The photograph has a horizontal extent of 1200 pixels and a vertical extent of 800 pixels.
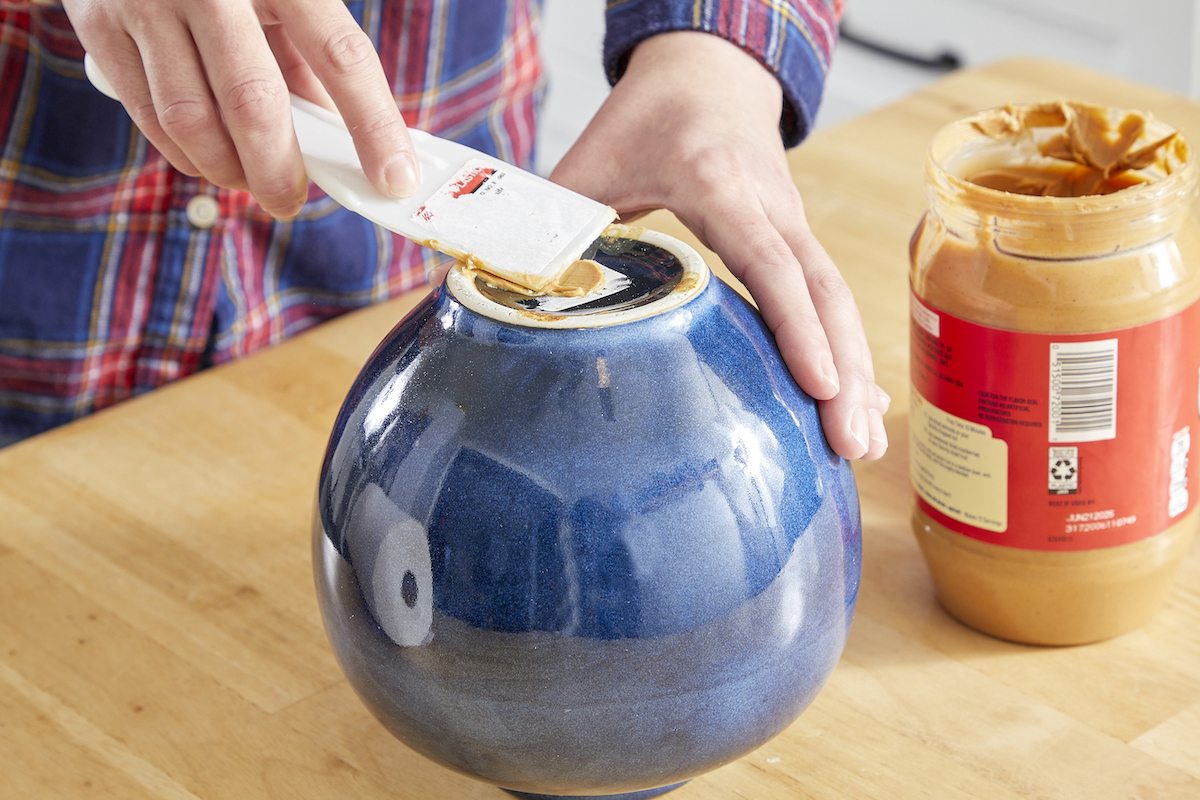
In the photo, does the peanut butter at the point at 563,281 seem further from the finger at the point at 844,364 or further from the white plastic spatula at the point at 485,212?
the finger at the point at 844,364

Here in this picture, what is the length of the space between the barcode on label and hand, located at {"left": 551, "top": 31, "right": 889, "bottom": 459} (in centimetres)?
Result: 8

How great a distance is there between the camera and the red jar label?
1.76 ft

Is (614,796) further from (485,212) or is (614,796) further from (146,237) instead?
(146,237)

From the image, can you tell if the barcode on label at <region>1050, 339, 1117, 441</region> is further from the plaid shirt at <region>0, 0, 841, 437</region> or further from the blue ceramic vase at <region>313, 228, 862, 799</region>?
the plaid shirt at <region>0, 0, 841, 437</region>

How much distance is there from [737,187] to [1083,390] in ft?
0.62

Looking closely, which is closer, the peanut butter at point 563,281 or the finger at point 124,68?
the peanut butter at point 563,281

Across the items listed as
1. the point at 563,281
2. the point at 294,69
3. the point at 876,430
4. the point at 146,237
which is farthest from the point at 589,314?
the point at 146,237

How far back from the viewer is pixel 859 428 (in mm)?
496

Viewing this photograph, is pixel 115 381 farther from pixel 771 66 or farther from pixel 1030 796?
pixel 1030 796

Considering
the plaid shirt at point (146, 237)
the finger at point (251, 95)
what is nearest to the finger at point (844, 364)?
the finger at point (251, 95)

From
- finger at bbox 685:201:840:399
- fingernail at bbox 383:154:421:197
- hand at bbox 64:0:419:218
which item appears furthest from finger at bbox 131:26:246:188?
finger at bbox 685:201:840:399

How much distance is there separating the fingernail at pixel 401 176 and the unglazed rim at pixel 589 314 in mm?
38

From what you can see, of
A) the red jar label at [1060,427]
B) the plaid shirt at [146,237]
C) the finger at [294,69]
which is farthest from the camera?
the plaid shirt at [146,237]

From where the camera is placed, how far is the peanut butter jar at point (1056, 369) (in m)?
0.53
